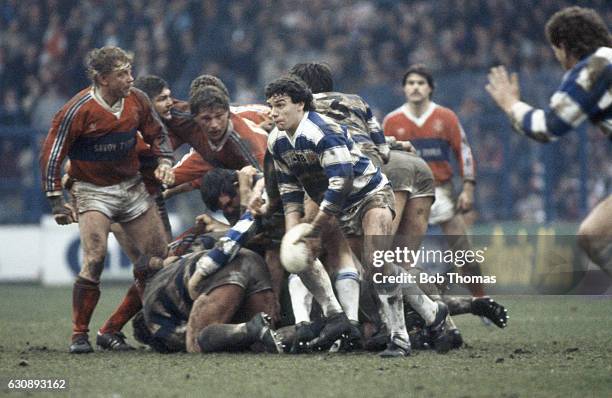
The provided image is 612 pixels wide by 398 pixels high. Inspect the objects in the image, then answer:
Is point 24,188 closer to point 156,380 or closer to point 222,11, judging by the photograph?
point 222,11

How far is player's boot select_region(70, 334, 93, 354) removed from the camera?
24.9 ft

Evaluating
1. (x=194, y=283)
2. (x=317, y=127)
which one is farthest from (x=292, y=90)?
(x=194, y=283)

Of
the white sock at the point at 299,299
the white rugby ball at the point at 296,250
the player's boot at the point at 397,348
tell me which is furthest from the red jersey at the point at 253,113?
the player's boot at the point at 397,348

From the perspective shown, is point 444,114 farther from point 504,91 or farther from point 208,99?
point 504,91

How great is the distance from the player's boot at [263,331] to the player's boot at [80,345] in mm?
1186

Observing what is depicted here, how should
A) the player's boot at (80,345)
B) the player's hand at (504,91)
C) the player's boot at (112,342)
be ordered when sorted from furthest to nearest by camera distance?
the player's boot at (112,342) → the player's boot at (80,345) → the player's hand at (504,91)

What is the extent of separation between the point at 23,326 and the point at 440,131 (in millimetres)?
3999

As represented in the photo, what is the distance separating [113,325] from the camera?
324 inches

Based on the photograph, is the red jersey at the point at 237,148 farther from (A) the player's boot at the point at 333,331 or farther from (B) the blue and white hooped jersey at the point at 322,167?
(A) the player's boot at the point at 333,331

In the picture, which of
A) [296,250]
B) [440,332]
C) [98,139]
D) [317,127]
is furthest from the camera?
[98,139]

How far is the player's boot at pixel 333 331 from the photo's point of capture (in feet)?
23.4

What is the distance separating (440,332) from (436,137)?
333 cm

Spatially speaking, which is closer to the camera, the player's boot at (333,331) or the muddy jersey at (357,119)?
the player's boot at (333,331)

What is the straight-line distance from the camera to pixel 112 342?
809 cm
